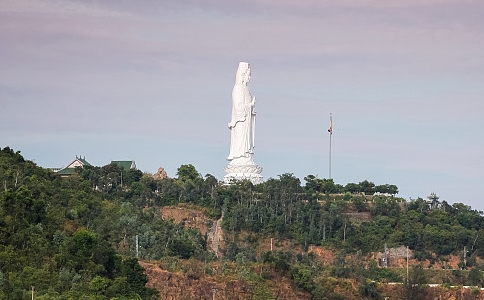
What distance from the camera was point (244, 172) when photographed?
3140 inches

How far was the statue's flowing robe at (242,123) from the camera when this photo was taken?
79.9m

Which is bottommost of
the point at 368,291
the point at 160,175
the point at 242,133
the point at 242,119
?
the point at 368,291

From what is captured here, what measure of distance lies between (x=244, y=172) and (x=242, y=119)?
2.77 metres

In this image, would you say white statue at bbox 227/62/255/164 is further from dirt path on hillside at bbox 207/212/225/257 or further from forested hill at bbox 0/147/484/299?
dirt path on hillside at bbox 207/212/225/257

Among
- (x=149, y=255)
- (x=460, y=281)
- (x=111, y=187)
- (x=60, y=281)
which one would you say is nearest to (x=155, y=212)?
(x=111, y=187)

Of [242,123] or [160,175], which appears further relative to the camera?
[160,175]

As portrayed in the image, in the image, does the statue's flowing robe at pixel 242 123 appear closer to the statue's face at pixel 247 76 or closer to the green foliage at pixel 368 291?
the statue's face at pixel 247 76

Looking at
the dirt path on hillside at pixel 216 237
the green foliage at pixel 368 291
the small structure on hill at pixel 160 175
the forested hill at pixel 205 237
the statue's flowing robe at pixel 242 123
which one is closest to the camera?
the forested hill at pixel 205 237

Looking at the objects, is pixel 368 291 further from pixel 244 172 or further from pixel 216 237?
pixel 244 172

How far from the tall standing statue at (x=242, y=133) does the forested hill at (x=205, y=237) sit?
2251 mm

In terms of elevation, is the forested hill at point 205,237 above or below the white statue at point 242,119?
below

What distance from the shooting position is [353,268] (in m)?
66.6

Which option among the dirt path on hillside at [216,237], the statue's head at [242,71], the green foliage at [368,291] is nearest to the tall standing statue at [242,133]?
the statue's head at [242,71]

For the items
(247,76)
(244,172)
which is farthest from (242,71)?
(244,172)
